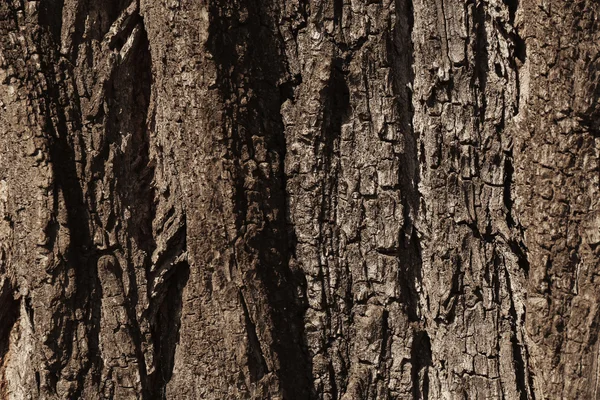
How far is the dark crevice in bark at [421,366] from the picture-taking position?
215cm

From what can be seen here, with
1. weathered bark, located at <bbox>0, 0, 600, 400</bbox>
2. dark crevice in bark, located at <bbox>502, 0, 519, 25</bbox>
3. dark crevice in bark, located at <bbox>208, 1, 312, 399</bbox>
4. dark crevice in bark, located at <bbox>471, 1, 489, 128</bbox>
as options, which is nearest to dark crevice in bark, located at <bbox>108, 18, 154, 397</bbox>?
weathered bark, located at <bbox>0, 0, 600, 400</bbox>

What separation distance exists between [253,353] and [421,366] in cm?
53

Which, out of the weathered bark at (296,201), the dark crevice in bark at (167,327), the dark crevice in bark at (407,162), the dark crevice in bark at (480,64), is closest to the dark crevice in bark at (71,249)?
the weathered bark at (296,201)

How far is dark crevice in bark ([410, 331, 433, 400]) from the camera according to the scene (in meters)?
2.15

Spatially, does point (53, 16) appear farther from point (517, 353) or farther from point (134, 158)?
point (517, 353)

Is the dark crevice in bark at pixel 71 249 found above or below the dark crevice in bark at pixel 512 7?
below

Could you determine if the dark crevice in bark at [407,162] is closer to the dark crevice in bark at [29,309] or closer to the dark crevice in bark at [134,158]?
the dark crevice in bark at [134,158]

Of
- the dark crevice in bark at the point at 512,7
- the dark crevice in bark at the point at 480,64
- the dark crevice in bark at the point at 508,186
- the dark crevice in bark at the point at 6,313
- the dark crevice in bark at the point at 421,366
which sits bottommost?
the dark crevice in bark at the point at 421,366

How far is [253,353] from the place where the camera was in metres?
2.07

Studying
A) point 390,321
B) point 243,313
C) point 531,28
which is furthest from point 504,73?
point 243,313

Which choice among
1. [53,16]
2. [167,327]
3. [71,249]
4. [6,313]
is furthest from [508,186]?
[6,313]

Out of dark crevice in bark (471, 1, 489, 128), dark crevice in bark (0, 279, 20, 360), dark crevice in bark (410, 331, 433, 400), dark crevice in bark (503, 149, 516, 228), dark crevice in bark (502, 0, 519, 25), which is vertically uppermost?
dark crevice in bark (502, 0, 519, 25)

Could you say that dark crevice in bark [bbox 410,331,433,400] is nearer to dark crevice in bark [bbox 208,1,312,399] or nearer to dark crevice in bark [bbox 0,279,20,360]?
dark crevice in bark [bbox 208,1,312,399]

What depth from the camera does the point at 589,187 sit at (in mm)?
1997
